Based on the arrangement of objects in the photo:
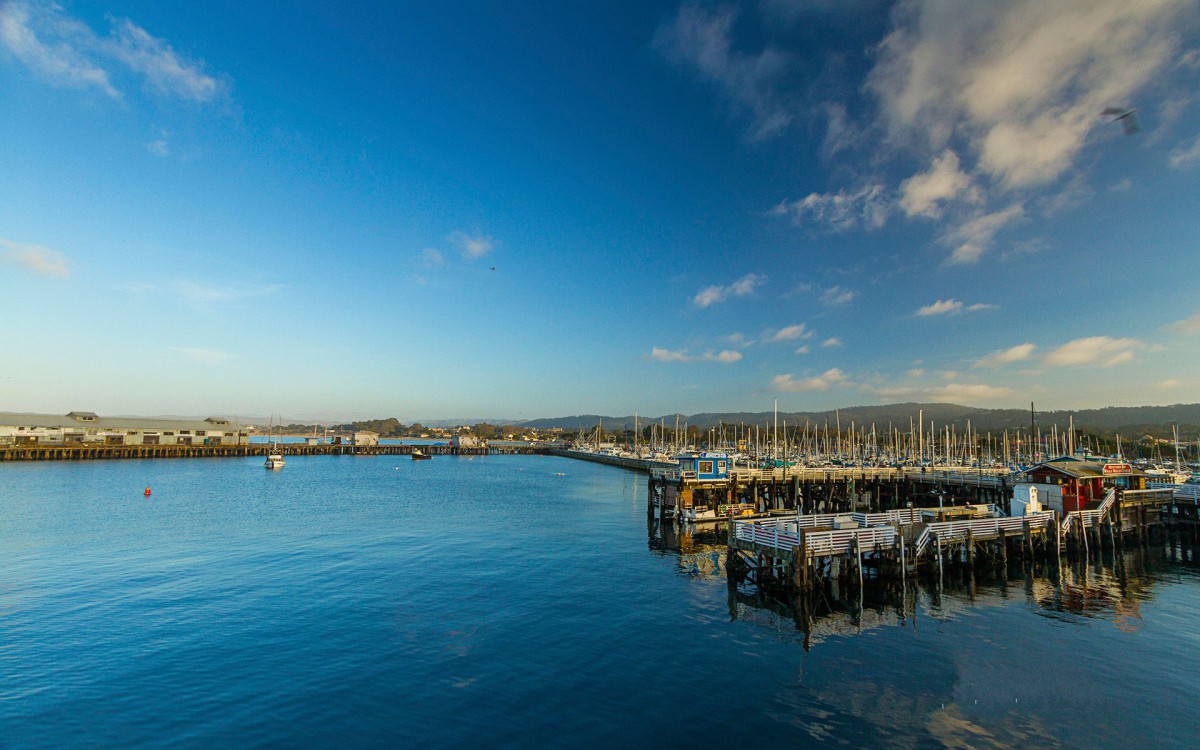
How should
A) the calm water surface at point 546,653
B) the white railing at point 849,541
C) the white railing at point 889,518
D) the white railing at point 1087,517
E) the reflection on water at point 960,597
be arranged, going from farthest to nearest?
the white railing at point 1087,517, the white railing at point 889,518, the white railing at point 849,541, the reflection on water at point 960,597, the calm water surface at point 546,653

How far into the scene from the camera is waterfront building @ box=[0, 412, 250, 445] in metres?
132

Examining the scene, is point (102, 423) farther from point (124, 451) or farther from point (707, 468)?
point (707, 468)

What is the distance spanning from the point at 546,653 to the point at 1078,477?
43.3 m

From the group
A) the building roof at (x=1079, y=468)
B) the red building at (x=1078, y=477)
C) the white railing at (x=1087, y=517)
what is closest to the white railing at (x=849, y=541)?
the white railing at (x=1087, y=517)

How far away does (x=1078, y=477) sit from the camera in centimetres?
4034

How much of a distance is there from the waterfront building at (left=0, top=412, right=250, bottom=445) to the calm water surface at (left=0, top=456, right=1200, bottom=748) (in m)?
134

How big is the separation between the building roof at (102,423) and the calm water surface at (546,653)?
14635cm

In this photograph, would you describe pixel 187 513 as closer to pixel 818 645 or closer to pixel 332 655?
pixel 332 655

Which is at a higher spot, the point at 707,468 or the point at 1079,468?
the point at 1079,468

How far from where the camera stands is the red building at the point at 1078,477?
132 feet

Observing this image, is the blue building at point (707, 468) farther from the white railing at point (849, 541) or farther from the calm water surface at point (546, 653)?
the white railing at point (849, 541)

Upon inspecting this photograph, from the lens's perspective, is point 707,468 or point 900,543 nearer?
point 900,543

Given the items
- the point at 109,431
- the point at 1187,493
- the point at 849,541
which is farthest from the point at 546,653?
the point at 109,431

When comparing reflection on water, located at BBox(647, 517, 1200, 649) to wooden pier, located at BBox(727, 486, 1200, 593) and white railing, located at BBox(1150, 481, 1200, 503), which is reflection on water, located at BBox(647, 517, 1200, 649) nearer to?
wooden pier, located at BBox(727, 486, 1200, 593)
